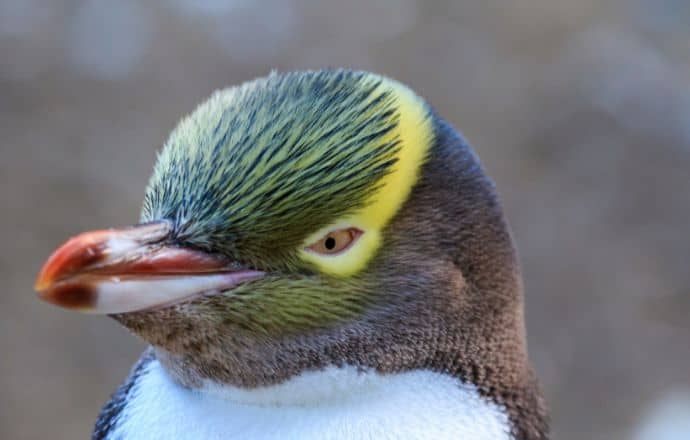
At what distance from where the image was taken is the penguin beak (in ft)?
3.96

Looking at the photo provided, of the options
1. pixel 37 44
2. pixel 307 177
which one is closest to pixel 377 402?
pixel 307 177

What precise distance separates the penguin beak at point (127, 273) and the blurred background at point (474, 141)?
2.60 metres

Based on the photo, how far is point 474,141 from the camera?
5.00 meters

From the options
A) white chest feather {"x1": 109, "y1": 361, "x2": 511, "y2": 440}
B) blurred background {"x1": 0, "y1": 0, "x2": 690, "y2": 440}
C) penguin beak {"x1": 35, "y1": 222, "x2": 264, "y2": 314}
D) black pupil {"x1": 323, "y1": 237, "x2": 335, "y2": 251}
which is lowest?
white chest feather {"x1": 109, "y1": 361, "x2": 511, "y2": 440}

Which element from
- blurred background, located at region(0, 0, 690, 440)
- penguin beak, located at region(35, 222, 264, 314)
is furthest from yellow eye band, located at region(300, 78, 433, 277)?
blurred background, located at region(0, 0, 690, 440)

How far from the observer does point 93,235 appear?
4.06 ft

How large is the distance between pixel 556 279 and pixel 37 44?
114 inches

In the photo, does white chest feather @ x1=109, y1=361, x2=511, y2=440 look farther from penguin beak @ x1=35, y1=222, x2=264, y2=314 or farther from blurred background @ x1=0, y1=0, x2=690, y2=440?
blurred background @ x1=0, y1=0, x2=690, y2=440

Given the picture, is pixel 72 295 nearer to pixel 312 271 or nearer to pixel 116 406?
pixel 312 271

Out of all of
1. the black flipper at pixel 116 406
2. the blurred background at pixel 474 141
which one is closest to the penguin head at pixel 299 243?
the black flipper at pixel 116 406

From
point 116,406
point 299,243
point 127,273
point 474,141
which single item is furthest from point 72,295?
point 474,141

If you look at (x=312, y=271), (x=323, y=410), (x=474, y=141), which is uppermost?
(x=474, y=141)

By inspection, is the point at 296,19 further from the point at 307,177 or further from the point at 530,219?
the point at 307,177

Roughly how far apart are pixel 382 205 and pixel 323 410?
0.95 feet
